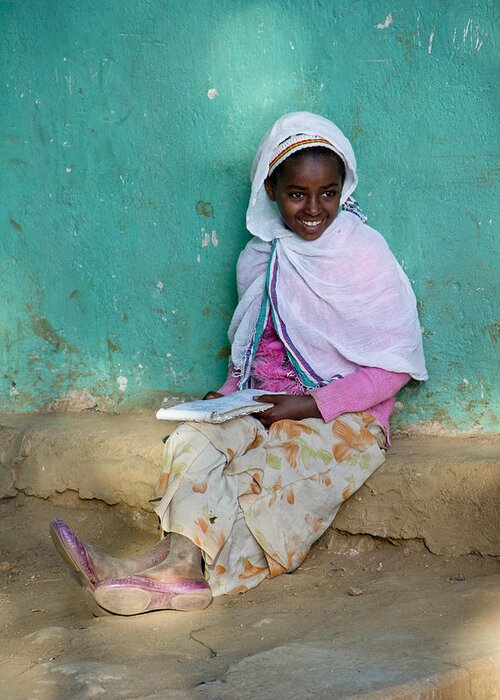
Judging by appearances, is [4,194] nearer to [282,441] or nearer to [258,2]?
[258,2]

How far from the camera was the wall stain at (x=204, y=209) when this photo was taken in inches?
148

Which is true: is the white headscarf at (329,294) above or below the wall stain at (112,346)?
above

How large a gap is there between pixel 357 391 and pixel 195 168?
114 centimetres

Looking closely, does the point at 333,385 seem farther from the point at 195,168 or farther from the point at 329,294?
the point at 195,168

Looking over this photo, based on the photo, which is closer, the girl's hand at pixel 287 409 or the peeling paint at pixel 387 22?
the girl's hand at pixel 287 409

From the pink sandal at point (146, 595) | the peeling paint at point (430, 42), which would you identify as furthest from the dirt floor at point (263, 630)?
the peeling paint at point (430, 42)

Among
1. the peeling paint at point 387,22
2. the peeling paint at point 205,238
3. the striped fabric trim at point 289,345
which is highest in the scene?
the peeling paint at point 387,22

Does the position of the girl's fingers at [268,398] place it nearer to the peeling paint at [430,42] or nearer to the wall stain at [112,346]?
the wall stain at [112,346]

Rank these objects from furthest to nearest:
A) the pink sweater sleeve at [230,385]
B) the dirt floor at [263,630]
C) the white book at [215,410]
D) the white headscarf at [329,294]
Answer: the pink sweater sleeve at [230,385]
the white headscarf at [329,294]
the white book at [215,410]
the dirt floor at [263,630]

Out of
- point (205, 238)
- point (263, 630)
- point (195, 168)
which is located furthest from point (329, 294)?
point (263, 630)

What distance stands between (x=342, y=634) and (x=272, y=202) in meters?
1.56

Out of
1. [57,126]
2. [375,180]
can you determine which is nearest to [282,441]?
[375,180]

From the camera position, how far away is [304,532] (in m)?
3.10

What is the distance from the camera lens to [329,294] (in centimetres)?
333
